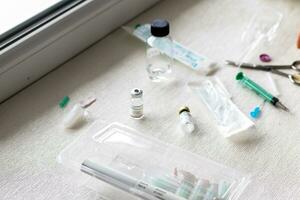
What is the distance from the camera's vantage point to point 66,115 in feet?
2.73

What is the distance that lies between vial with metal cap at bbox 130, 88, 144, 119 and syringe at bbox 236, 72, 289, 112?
0.19 metres

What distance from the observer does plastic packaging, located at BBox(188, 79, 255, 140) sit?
2.62ft

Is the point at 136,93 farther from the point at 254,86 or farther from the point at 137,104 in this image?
the point at 254,86

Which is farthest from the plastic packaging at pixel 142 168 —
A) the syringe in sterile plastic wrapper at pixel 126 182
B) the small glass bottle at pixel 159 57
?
the small glass bottle at pixel 159 57

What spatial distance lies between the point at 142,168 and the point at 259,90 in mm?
278

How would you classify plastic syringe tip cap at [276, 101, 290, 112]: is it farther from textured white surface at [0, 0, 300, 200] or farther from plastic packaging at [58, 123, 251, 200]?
plastic packaging at [58, 123, 251, 200]

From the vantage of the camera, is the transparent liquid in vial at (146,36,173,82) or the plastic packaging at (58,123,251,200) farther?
the transparent liquid in vial at (146,36,173,82)

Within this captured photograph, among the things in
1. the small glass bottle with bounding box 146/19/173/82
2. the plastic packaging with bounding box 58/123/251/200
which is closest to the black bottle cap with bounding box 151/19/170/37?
the small glass bottle with bounding box 146/19/173/82

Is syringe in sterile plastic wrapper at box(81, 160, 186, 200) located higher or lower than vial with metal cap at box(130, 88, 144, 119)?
higher

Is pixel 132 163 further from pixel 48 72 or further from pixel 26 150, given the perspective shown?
pixel 48 72

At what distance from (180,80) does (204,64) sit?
2.4 inches

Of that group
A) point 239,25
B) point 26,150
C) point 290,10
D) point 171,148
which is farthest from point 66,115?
point 290,10

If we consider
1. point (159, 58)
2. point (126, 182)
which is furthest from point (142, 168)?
point (159, 58)

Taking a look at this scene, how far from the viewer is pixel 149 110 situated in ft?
2.78
